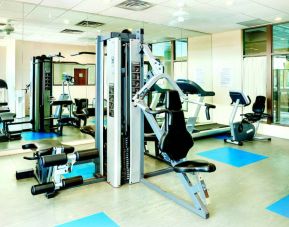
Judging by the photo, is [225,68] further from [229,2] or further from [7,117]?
[7,117]

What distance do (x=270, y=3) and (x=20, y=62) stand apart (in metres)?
5.01

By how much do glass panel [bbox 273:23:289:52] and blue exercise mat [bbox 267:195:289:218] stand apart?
470 centimetres

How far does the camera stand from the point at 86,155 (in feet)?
11.7

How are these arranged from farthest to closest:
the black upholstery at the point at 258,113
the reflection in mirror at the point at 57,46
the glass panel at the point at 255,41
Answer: the glass panel at the point at 255,41 → the black upholstery at the point at 258,113 → the reflection in mirror at the point at 57,46

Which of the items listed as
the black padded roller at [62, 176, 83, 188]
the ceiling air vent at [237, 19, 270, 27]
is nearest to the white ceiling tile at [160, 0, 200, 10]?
the ceiling air vent at [237, 19, 270, 27]

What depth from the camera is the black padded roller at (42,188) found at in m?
3.04

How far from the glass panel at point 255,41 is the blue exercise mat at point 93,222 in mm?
6112

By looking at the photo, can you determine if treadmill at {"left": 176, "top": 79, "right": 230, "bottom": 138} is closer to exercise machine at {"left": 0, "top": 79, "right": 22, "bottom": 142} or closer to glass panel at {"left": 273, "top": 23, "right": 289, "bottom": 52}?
glass panel at {"left": 273, "top": 23, "right": 289, "bottom": 52}

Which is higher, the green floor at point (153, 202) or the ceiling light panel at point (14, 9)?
the ceiling light panel at point (14, 9)

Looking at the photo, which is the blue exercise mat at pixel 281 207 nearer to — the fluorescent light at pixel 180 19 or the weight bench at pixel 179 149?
the weight bench at pixel 179 149

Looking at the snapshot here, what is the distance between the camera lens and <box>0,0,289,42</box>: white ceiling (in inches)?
196

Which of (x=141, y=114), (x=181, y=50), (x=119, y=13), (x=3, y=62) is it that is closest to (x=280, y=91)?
(x=181, y=50)

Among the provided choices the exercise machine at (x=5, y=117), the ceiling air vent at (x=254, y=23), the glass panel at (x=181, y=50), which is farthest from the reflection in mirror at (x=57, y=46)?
the ceiling air vent at (x=254, y=23)

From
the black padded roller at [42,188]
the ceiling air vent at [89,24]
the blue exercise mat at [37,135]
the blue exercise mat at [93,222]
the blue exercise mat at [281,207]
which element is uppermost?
the ceiling air vent at [89,24]
